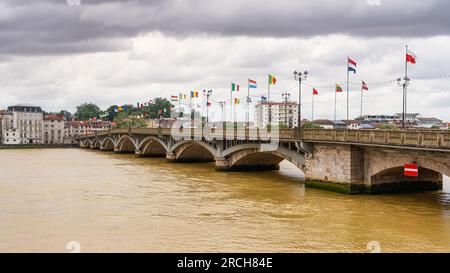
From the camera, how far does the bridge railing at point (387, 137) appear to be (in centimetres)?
2717

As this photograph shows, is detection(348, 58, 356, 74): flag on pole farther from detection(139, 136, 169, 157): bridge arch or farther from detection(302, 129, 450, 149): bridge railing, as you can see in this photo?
detection(139, 136, 169, 157): bridge arch

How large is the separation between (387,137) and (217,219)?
1165cm

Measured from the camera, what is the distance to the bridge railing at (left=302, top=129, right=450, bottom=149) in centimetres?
2717

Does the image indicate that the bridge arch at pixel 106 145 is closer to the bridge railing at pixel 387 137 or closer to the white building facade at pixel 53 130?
the white building facade at pixel 53 130

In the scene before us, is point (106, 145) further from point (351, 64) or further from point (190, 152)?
point (351, 64)

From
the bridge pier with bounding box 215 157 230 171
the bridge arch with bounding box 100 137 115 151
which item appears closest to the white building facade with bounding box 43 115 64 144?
the bridge arch with bounding box 100 137 115 151

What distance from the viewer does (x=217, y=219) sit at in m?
28.8

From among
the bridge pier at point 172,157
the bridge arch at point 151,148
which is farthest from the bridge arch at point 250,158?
the bridge arch at point 151,148

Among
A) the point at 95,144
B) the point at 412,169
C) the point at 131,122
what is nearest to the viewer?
the point at 412,169

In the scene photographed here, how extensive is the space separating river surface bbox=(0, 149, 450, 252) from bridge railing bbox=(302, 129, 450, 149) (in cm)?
401

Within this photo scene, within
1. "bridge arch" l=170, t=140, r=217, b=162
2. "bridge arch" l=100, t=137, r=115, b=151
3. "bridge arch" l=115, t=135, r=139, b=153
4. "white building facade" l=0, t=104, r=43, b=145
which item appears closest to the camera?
"bridge arch" l=170, t=140, r=217, b=162

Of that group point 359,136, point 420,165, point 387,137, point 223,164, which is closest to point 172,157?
point 223,164

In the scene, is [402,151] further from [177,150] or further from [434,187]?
[177,150]
